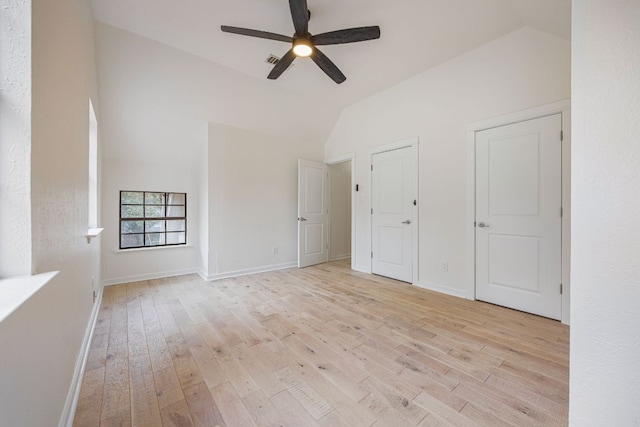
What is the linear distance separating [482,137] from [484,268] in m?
1.47

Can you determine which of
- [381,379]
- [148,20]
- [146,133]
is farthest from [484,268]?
→ [146,133]

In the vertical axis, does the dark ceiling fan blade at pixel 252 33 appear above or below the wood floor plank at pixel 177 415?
above

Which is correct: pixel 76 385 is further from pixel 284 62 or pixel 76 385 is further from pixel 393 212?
pixel 393 212

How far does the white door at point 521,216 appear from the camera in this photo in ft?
7.66

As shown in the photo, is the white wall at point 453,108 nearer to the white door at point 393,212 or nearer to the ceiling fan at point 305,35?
the white door at point 393,212

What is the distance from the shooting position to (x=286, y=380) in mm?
1526

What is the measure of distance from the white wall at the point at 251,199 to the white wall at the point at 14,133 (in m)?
2.92

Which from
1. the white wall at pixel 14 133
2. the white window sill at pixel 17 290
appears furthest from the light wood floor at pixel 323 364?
the white wall at pixel 14 133

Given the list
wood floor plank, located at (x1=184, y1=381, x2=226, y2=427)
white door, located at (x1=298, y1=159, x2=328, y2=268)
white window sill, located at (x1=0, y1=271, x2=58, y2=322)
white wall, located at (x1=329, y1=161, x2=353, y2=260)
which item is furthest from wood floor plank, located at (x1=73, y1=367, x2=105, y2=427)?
white wall, located at (x1=329, y1=161, x2=353, y2=260)

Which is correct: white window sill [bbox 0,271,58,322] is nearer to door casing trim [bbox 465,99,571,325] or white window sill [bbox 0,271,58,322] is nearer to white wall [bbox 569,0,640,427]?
white wall [bbox 569,0,640,427]

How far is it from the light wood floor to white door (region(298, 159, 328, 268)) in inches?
66.2

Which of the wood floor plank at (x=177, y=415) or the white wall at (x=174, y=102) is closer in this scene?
the wood floor plank at (x=177, y=415)

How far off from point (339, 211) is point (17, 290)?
4.79 meters

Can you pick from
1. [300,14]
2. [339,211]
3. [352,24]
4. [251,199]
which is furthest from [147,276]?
[352,24]
